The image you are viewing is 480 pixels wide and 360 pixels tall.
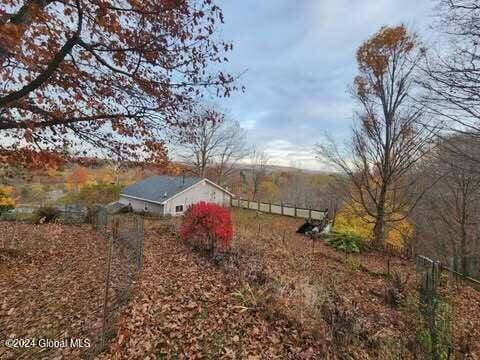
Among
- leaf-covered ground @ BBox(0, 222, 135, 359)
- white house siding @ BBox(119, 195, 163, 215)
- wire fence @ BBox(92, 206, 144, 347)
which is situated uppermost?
wire fence @ BBox(92, 206, 144, 347)

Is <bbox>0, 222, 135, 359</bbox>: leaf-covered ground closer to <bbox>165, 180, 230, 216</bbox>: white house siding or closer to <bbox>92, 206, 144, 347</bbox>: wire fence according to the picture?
<bbox>92, 206, 144, 347</bbox>: wire fence

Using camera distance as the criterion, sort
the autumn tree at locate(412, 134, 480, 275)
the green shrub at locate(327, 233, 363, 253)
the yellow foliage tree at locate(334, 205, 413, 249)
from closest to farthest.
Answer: the green shrub at locate(327, 233, 363, 253), the autumn tree at locate(412, 134, 480, 275), the yellow foliage tree at locate(334, 205, 413, 249)

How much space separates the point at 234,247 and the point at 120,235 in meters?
5.21

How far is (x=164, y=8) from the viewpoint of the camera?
153 inches

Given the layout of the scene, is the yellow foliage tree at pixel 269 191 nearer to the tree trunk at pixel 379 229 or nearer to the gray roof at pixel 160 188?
the gray roof at pixel 160 188

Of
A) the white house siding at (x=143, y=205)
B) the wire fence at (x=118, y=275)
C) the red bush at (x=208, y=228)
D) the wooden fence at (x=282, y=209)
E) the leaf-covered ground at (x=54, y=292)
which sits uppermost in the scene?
the red bush at (x=208, y=228)

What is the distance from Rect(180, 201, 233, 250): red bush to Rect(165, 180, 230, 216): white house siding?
1685 centimetres

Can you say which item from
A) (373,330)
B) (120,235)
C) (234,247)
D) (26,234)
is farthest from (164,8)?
(26,234)

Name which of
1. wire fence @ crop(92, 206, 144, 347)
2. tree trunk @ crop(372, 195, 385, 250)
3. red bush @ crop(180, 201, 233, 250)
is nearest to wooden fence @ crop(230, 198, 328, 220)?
tree trunk @ crop(372, 195, 385, 250)

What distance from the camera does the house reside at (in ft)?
87.6

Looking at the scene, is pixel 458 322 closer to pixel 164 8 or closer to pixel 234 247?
pixel 234 247

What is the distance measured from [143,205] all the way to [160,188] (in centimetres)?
259

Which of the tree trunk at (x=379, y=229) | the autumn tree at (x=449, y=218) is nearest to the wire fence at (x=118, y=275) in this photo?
the tree trunk at (x=379, y=229)

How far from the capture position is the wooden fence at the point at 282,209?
2381 centimetres
